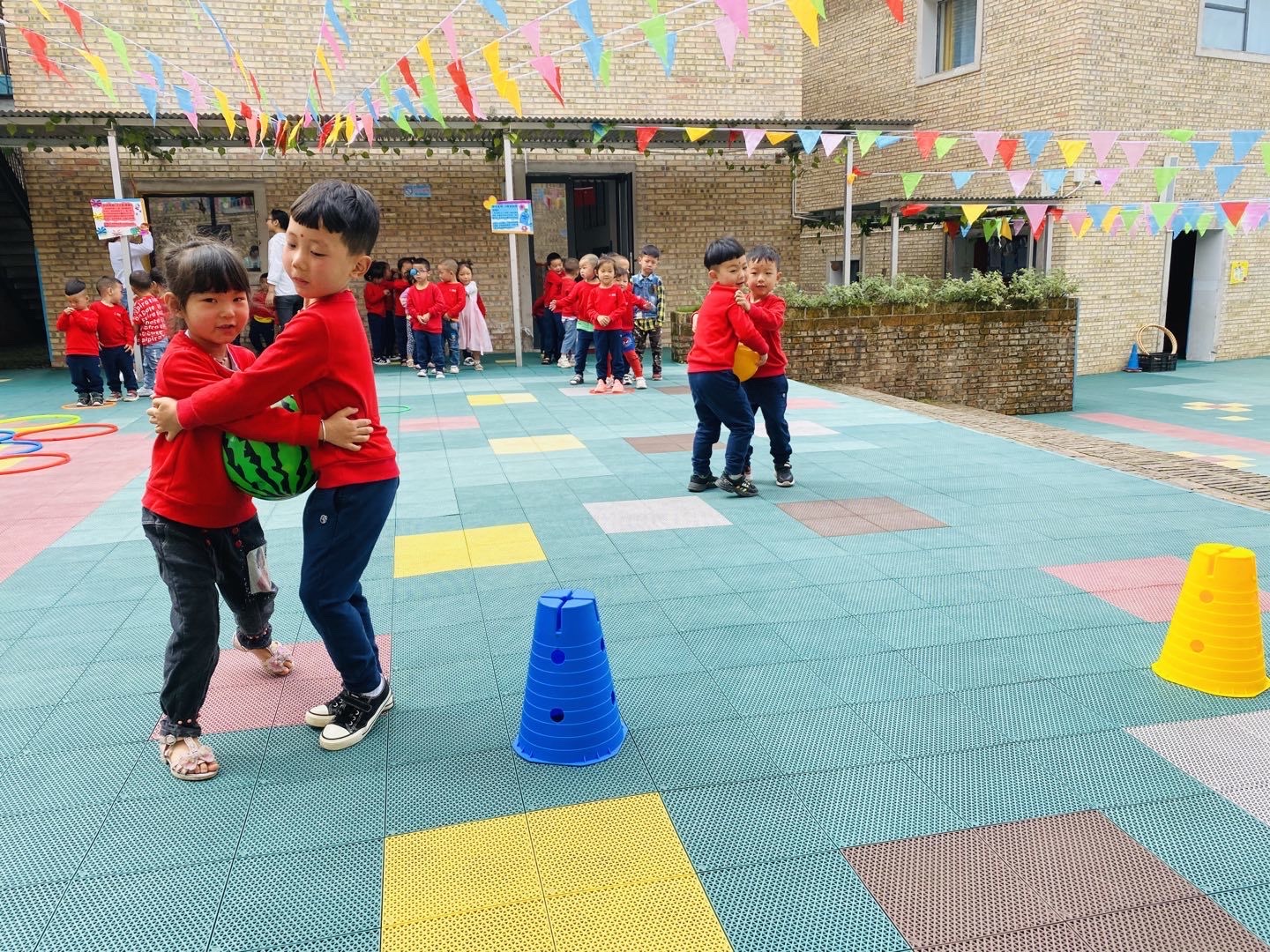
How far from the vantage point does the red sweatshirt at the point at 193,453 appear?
2725 millimetres

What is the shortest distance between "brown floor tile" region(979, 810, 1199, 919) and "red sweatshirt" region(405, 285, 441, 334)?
11.7 m

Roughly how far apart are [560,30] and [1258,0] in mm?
13375

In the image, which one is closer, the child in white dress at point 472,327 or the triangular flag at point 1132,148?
the triangular flag at point 1132,148

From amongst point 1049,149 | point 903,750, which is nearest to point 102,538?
point 903,750

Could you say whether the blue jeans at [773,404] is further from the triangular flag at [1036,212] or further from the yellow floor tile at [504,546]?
the triangular flag at [1036,212]

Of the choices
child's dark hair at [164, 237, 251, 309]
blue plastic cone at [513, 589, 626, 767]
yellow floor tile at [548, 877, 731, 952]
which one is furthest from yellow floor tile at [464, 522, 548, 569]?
yellow floor tile at [548, 877, 731, 952]

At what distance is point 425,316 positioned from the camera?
42.9 ft

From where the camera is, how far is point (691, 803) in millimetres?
2656

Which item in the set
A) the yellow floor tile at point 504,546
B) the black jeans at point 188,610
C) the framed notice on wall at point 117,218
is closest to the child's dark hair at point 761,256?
the yellow floor tile at point 504,546

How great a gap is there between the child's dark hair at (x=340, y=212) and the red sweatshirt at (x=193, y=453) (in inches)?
20.6

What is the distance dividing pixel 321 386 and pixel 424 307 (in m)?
10.7

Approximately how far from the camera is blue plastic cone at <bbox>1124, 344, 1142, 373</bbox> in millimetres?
18281

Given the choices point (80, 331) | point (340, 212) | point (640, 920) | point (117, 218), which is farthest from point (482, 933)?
point (117, 218)

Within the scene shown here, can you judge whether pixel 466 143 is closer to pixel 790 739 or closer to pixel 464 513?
pixel 464 513
